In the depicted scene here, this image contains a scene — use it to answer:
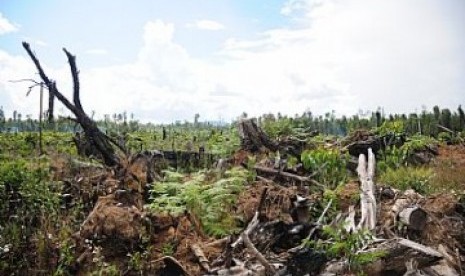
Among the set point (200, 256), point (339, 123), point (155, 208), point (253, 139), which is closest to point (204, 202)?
point (155, 208)

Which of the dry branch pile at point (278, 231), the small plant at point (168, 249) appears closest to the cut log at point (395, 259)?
the dry branch pile at point (278, 231)

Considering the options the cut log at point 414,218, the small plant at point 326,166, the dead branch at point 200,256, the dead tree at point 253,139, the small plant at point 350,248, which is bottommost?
the dead branch at point 200,256

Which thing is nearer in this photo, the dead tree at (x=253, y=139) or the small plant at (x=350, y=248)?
the small plant at (x=350, y=248)

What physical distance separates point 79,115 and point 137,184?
4.62 feet

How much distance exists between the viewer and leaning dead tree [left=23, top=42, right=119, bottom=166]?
A: 677 centimetres

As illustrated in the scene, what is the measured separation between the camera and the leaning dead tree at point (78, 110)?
6.77 m

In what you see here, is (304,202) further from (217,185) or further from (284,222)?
(217,185)

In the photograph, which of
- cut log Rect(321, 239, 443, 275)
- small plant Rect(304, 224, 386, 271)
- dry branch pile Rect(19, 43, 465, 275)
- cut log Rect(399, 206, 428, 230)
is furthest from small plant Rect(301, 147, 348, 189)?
cut log Rect(321, 239, 443, 275)

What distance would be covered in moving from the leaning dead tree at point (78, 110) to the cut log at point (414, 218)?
391cm

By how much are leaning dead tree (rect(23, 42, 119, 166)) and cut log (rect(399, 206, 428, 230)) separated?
391 centimetres

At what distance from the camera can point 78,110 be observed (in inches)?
273

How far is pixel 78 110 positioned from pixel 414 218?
181 inches

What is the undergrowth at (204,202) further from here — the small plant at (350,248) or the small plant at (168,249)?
the small plant at (350,248)

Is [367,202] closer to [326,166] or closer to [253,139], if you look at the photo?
[326,166]
